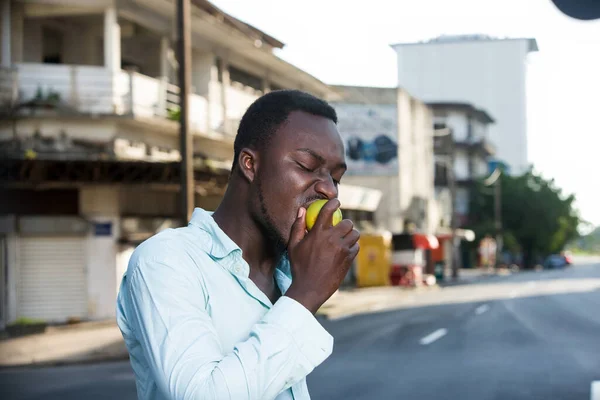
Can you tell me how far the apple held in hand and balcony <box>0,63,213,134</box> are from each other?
19883 mm

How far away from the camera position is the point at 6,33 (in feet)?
68.8

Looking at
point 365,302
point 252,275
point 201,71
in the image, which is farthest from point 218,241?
point 365,302

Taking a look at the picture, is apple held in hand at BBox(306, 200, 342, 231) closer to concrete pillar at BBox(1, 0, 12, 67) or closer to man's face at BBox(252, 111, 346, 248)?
man's face at BBox(252, 111, 346, 248)

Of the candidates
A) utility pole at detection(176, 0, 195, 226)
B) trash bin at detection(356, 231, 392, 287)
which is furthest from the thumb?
trash bin at detection(356, 231, 392, 287)

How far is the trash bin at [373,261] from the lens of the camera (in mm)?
38844

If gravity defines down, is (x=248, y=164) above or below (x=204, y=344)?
above

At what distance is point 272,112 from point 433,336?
1538 centimetres

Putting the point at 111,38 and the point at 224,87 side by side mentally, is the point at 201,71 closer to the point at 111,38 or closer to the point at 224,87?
the point at 224,87

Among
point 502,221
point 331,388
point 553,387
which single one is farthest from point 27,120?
point 502,221

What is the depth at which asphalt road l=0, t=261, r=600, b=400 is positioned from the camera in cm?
1033

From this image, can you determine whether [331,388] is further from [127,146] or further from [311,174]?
[127,146]

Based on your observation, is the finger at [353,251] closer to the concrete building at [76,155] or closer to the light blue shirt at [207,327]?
the light blue shirt at [207,327]

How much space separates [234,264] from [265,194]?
0.17m

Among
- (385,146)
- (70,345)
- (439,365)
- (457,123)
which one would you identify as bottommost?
(70,345)
